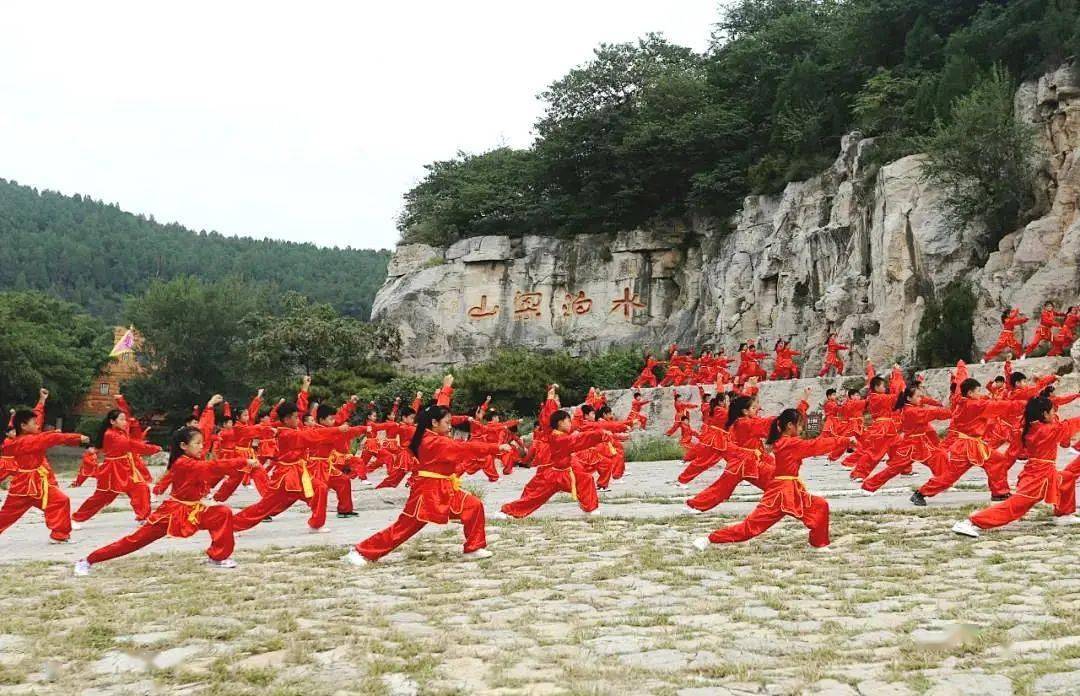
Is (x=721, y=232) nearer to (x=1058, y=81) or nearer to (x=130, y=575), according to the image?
(x=1058, y=81)

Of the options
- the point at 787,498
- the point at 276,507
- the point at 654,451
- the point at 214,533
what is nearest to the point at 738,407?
the point at 787,498

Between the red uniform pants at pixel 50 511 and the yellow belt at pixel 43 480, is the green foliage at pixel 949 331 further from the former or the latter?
the yellow belt at pixel 43 480

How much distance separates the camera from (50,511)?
31.5 ft

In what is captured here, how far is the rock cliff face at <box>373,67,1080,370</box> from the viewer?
2255cm

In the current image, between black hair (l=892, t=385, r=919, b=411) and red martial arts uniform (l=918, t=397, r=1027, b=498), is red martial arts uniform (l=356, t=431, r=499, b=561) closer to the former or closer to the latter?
red martial arts uniform (l=918, t=397, r=1027, b=498)

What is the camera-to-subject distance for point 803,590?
6.29 meters

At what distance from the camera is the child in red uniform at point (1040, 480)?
8.05 metres

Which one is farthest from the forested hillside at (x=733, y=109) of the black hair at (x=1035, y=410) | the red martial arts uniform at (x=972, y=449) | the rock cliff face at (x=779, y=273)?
the black hair at (x=1035, y=410)

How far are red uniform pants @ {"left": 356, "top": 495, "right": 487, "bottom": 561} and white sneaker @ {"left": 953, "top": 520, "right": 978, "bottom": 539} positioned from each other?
12.7ft

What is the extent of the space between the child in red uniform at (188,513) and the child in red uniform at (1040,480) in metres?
5.88

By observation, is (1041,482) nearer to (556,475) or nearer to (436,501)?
(556,475)

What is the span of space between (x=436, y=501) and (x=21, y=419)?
4.62 meters

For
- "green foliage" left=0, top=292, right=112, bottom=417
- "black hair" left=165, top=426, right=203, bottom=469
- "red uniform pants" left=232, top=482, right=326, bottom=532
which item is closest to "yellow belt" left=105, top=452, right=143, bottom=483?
"red uniform pants" left=232, top=482, right=326, bottom=532

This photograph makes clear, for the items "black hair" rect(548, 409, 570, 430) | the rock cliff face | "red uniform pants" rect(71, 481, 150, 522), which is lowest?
"red uniform pants" rect(71, 481, 150, 522)
